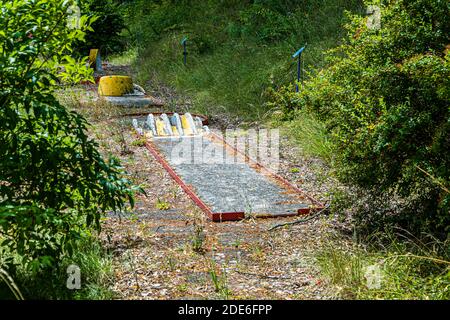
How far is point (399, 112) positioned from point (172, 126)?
6.36 meters

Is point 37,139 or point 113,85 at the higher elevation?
point 113,85

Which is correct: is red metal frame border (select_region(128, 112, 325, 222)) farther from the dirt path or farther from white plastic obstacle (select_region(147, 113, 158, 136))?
white plastic obstacle (select_region(147, 113, 158, 136))

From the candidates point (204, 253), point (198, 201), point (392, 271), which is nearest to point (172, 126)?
point (198, 201)

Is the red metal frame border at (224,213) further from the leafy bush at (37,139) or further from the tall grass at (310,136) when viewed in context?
the leafy bush at (37,139)

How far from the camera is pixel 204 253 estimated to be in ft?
17.6

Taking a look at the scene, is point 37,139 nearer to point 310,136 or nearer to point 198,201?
point 198,201

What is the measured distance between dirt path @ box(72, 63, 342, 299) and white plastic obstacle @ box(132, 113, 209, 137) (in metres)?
3.01

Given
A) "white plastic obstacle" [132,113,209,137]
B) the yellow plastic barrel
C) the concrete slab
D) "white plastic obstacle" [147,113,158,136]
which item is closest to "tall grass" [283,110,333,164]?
the concrete slab

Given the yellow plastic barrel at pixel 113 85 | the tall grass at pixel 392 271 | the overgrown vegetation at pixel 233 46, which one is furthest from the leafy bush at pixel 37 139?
the yellow plastic barrel at pixel 113 85

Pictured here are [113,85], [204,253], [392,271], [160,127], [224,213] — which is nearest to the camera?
[392,271]

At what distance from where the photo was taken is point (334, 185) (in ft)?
24.2

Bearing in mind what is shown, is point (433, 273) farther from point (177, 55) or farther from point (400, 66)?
point (177, 55)

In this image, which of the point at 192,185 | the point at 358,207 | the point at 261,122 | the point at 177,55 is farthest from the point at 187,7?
the point at 358,207

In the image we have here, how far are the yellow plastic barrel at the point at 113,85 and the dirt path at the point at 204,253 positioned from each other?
21.9 feet
